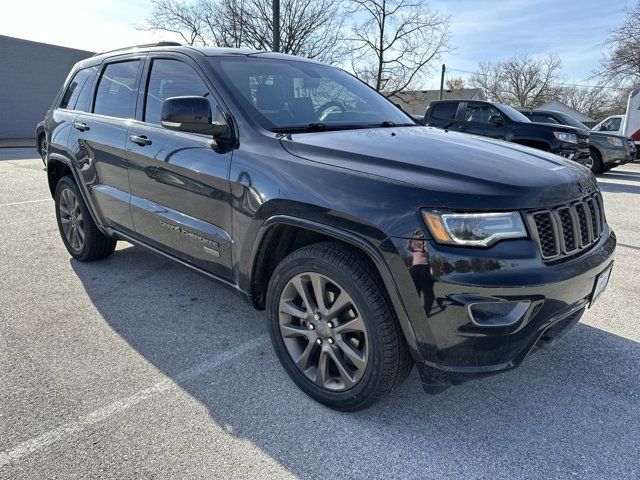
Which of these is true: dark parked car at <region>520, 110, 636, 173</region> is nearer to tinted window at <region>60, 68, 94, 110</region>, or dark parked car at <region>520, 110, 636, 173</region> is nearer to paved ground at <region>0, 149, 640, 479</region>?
paved ground at <region>0, 149, 640, 479</region>

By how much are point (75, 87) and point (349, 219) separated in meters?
3.75

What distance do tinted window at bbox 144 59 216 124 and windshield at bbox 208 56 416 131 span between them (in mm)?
174

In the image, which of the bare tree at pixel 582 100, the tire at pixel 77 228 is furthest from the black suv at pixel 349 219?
the bare tree at pixel 582 100

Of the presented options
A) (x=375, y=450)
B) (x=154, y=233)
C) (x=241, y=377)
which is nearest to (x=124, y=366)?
(x=241, y=377)

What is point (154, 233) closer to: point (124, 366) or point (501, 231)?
point (124, 366)

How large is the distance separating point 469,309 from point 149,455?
1.56 metres

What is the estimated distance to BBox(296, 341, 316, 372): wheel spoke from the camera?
8.02 feet

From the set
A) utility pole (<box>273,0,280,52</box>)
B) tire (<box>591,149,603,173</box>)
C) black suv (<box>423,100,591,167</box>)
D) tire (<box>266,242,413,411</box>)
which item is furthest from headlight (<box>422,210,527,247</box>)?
tire (<box>591,149,603,173</box>)

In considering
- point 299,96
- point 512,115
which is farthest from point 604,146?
point 299,96

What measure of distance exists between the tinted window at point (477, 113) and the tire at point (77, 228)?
8752 mm

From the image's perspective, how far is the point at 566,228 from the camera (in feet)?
6.89

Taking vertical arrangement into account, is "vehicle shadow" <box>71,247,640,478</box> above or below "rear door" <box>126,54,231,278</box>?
below

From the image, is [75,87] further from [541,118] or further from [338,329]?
[541,118]

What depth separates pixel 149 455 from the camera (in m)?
2.08
